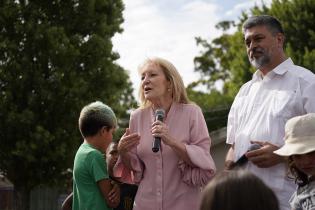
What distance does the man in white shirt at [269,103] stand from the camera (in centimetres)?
420

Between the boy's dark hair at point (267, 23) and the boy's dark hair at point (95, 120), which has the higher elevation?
the boy's dark hair at point (267, 23)

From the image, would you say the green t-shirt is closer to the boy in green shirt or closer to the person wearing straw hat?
the boy in green shirt

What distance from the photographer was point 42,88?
20.9 m

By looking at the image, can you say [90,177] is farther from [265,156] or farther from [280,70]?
[280,70]

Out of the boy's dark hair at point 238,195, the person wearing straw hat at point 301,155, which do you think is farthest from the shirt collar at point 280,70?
the boy's dark hair at point 238,195

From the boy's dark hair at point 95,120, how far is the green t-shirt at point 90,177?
0.14 meters

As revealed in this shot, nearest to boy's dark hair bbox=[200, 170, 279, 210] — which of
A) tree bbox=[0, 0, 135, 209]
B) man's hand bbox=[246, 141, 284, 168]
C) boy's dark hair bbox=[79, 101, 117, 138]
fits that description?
man's hand bbox=[246, 141, 284, 168]

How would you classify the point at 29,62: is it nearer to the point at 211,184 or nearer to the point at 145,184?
the point at 145,184

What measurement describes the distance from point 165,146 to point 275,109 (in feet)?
→ 2.66

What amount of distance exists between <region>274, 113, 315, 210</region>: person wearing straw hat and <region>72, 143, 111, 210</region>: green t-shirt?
1622 millimetres

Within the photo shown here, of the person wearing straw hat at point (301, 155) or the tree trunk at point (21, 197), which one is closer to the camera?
the person wearing straw hat at point (301, 155)

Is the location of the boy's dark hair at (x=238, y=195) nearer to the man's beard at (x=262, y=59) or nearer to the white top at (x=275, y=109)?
the white top at (x=275, y=109)

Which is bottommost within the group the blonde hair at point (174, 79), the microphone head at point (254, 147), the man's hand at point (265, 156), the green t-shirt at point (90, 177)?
the green t-shirt at point (90, 177)

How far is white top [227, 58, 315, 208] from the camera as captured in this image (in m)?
4.23
